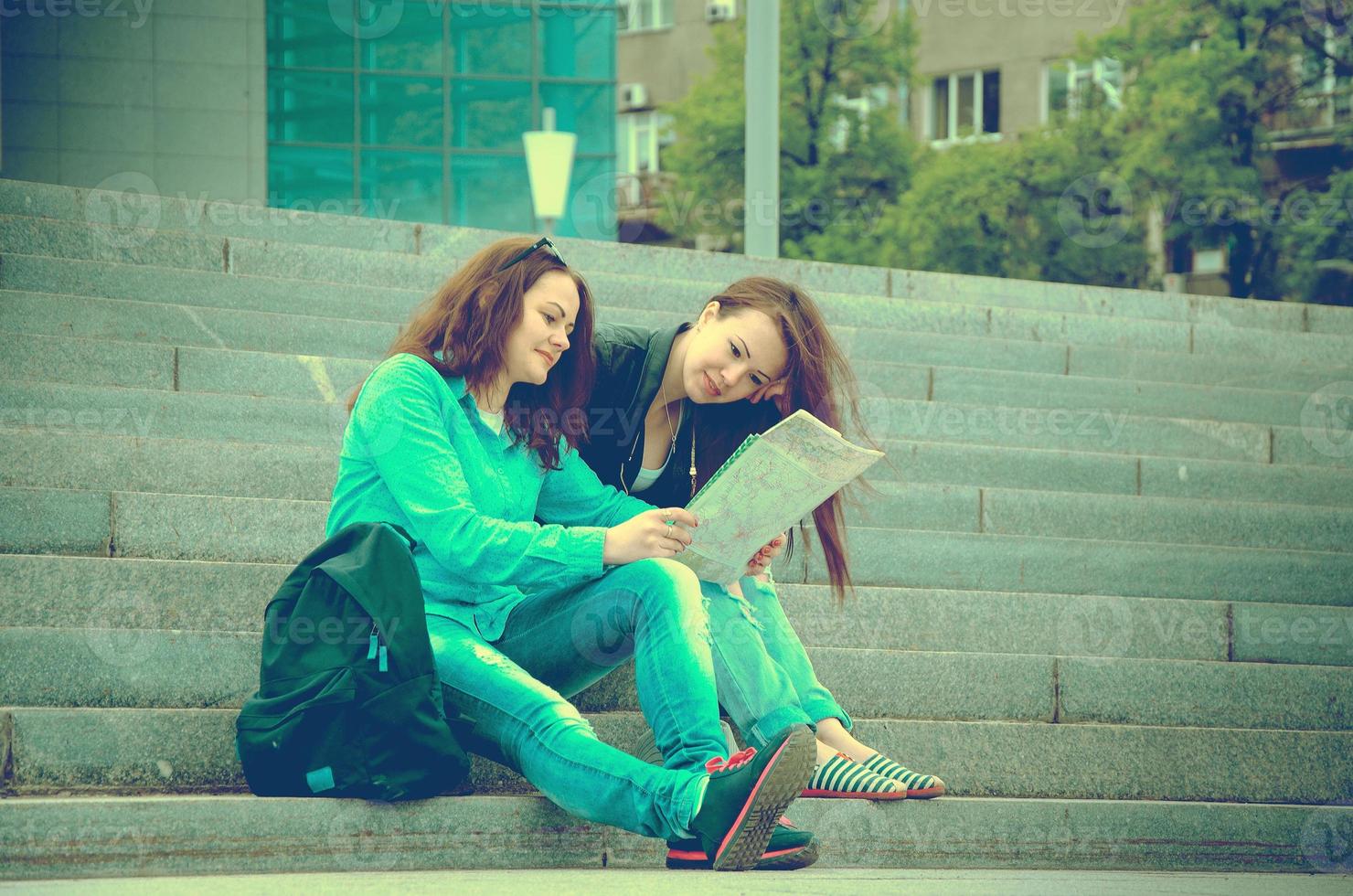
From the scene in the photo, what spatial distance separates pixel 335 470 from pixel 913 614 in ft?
6.31

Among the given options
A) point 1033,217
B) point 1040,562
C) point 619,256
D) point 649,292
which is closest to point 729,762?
point 1040,562

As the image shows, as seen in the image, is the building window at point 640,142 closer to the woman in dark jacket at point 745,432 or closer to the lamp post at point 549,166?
the lamp post at point 549,166

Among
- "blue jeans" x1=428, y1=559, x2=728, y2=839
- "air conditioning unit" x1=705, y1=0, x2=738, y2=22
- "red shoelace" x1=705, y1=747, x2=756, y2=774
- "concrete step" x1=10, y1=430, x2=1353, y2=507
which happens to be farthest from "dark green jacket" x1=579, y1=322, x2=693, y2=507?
"air conditioning unit" x1=705, y1=0, x2=738, y2=22

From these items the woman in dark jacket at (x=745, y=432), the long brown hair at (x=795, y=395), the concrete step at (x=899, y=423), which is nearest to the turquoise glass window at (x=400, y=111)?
the concrete step at (x=899, y=423)

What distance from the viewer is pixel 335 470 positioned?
16.9ft

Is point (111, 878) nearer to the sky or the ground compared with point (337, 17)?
nearer to the ground

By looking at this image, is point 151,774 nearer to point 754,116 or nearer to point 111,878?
point 111,878

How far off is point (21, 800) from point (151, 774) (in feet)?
1.22

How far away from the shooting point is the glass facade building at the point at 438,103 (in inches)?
805

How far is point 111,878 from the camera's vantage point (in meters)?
3.15

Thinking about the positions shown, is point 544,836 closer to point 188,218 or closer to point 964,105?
point 188,218

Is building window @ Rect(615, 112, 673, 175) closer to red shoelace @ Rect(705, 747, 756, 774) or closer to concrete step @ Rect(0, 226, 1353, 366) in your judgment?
concrete step @ Rect(0, 226, 1353, 366)

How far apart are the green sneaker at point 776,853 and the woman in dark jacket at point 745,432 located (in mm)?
322

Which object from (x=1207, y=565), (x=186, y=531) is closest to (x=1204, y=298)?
(x=1207, y=565)
